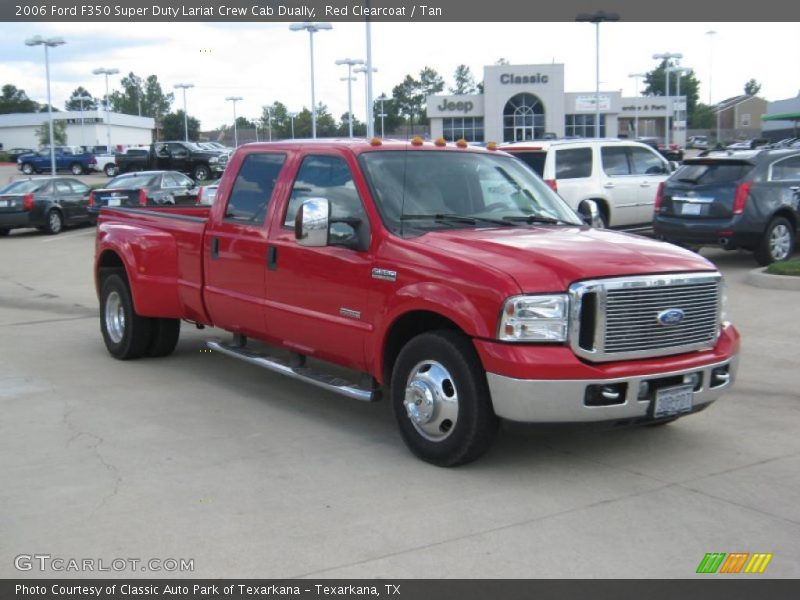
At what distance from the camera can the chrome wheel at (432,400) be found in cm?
568

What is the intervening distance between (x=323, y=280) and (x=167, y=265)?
2.38 meters

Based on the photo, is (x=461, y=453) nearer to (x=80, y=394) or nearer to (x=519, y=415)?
(x=519, y=415)

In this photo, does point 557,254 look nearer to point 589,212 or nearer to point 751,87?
point 589,212

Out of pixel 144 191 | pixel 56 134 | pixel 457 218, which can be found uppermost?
pixel 56 134

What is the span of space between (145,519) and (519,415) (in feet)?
6.94

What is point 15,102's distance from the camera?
138 metres

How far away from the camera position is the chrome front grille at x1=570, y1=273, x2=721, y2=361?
17.6ft

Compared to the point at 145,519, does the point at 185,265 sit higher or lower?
higher

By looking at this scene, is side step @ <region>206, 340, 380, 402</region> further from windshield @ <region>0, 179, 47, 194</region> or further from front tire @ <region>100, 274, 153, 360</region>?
windshield @ <region>0, 179, 47, 194</region>

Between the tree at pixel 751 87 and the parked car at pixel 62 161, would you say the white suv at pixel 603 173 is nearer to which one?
the parked car at pixel 62 161

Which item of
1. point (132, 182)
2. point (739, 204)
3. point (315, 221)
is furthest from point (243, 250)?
point (132, 182)

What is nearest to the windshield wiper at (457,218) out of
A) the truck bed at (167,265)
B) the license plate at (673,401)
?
the license plate at (673,401)

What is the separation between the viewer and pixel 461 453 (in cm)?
565

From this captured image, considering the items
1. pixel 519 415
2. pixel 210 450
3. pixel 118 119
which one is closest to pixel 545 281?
pixel 519 415
